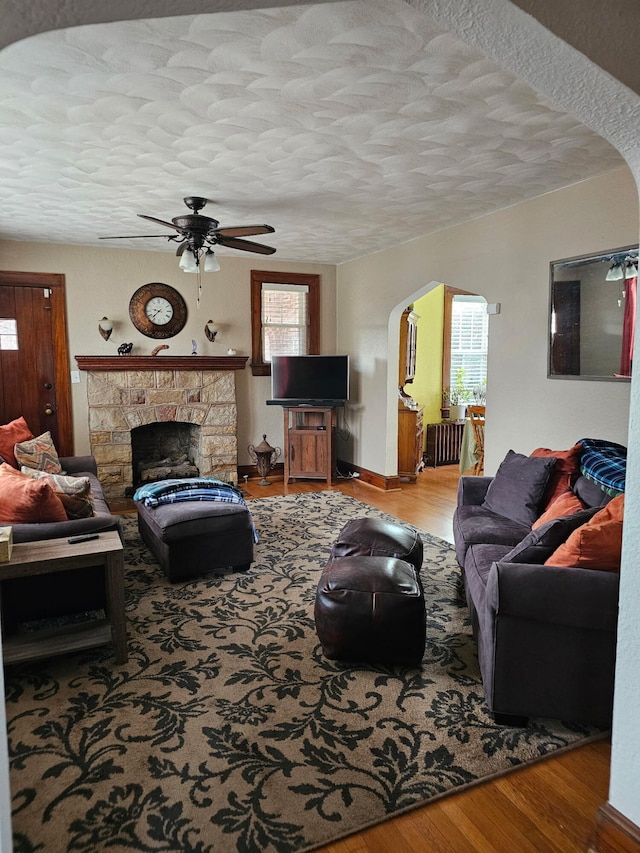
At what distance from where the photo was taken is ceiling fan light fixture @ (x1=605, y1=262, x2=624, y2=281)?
3496 millimetres

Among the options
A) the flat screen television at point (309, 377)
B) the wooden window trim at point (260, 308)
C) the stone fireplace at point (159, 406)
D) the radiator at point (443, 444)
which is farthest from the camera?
the radiator at point (443, 444)

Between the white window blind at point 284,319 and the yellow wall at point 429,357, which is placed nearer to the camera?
the white window blind at point 284,319

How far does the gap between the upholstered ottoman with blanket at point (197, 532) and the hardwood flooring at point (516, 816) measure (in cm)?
223

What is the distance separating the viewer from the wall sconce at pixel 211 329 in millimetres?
6426

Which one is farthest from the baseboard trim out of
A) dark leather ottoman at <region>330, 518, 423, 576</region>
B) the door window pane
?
the door window pane

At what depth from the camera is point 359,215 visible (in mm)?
4770

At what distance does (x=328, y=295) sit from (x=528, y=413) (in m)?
3.66

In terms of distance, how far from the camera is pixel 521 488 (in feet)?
11.4

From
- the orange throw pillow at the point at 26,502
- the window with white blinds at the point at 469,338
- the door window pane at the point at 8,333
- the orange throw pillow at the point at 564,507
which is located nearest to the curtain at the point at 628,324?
the orange throw pillow at the point at 564,507

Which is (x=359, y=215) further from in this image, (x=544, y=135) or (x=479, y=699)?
(x=479, y=699)

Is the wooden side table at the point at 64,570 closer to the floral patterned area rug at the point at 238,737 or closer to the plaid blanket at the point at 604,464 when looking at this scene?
the floral patterned area rug at the point at 238,737

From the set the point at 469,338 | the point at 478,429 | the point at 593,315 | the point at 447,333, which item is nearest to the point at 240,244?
the point at 593,315

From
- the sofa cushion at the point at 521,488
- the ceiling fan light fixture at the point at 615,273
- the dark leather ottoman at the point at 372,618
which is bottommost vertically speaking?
the dark leather ottoman at the point at 372,618

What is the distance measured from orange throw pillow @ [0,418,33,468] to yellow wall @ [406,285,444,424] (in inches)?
201
